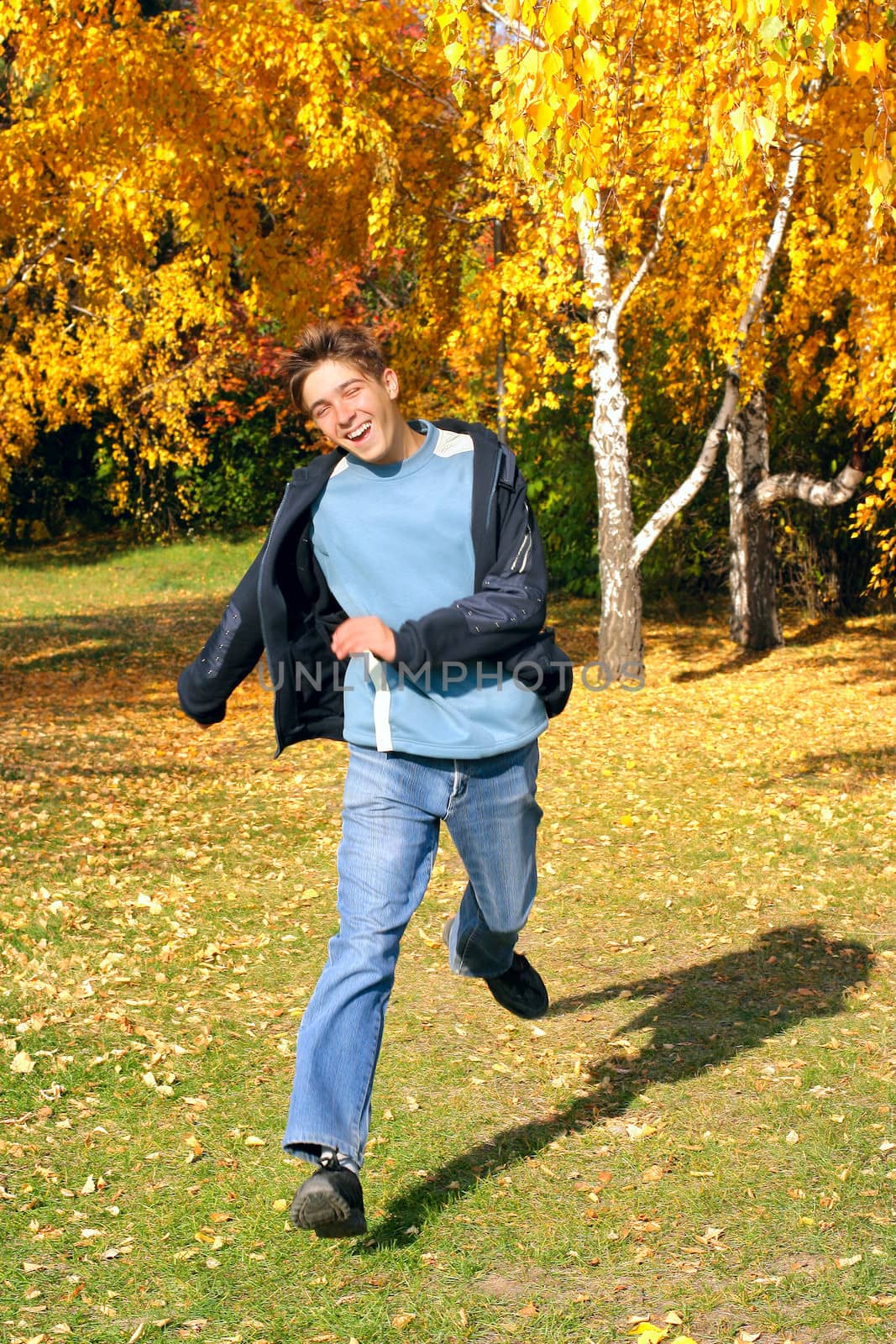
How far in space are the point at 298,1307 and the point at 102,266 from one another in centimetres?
1197

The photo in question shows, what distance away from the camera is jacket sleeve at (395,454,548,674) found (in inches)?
128

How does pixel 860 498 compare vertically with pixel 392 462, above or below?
below

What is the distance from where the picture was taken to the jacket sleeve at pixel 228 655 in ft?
11.6

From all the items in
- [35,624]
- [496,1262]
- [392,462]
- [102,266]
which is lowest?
[35,624]

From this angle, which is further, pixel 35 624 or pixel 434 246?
pixel 35 624

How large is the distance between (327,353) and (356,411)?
0.17 metres

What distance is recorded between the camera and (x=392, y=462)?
11.5 feet

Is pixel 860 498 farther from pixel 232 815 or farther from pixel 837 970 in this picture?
pixel 837 970

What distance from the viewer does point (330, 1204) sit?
10.4 feet

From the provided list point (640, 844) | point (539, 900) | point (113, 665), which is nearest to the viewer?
point (539, 900)

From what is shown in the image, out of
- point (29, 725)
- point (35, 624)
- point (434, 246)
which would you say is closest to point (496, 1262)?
point (29, 725)

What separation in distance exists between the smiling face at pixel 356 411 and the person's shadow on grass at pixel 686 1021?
191 cm

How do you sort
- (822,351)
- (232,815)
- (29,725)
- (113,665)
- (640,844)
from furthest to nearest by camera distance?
(822,351) < (113,665) < (29,725) < (232,815) < (640,844)

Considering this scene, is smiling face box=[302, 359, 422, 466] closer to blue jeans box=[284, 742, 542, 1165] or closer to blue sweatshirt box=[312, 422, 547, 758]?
blue sweatshirt box=[312, 422, 547, 758]
